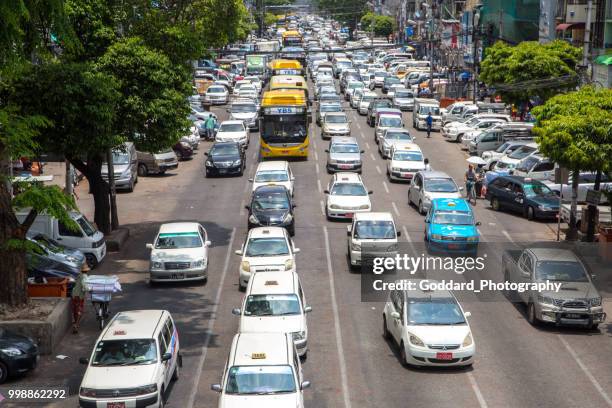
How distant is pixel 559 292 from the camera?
2584 cm

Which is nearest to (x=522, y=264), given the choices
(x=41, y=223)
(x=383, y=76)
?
(x=41, y=223)

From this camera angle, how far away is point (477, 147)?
54000 mm

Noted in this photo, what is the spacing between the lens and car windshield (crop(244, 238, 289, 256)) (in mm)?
29734

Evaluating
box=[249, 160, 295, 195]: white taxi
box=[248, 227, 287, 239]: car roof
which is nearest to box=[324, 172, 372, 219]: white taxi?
box=[249, 160, 295, 195]: white taxi

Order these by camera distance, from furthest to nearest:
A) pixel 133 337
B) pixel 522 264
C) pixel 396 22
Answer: pixel 396 22
pixel 522 264
pixel 133 337

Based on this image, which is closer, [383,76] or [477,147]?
[477,147]

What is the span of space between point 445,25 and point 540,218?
71740 millimetres

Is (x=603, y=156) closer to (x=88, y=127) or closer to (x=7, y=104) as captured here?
(x=88, y=127)

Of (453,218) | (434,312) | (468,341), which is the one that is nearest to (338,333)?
(434,312)

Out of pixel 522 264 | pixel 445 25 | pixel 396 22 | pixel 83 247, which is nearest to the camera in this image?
pixel 522 264

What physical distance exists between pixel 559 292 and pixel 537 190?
50.1 feet

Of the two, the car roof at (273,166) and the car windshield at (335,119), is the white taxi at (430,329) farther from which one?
the car windshield at (335,119)

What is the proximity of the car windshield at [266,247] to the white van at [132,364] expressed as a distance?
8.44 meters

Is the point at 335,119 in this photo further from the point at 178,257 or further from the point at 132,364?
the point at 132,364
